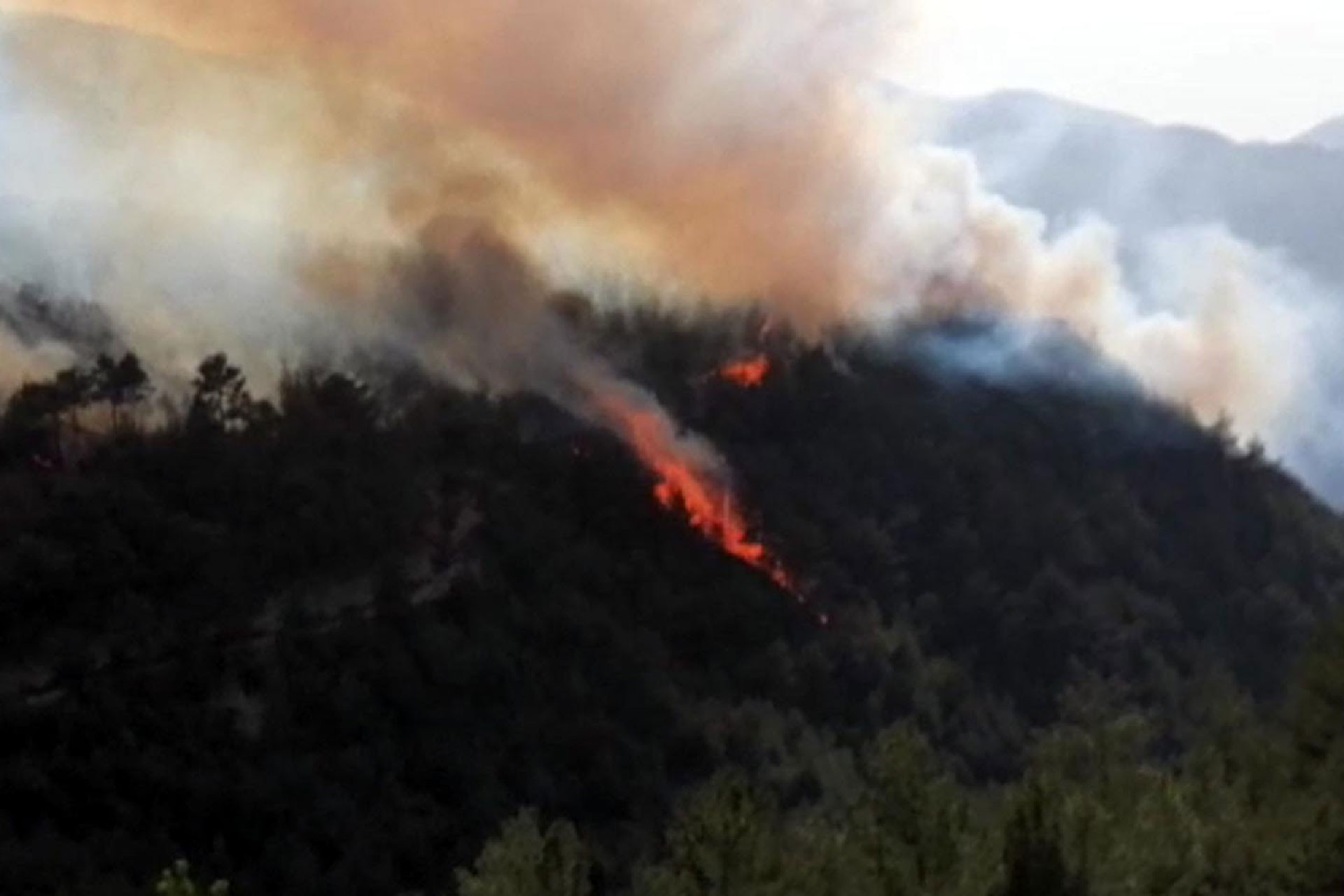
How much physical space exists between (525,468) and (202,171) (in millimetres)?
28563

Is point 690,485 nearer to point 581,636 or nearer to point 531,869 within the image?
point 581,636

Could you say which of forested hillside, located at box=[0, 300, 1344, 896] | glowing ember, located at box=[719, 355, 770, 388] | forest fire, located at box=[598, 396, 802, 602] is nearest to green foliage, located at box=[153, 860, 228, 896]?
forested hillside, located at box=[0, 300, 1344, 896]

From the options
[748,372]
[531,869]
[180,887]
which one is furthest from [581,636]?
[180,887]

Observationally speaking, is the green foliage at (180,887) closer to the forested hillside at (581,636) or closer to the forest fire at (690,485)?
the forested hillside at (581,636)

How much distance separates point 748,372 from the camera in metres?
128

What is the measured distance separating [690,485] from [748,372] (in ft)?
48.4

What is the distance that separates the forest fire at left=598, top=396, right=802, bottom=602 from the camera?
114062mm

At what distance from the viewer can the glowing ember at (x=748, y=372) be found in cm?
12719

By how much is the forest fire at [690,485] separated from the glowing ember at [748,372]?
9.39 m

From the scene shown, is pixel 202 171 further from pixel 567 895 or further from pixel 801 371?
pixel 567 895

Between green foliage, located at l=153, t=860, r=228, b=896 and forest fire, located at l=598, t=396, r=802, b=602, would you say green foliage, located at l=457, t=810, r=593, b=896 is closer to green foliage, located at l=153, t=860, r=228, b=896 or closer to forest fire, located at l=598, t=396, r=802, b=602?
green foliage, located at l=153, t=860, r=228, b=896

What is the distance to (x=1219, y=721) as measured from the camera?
58.9m

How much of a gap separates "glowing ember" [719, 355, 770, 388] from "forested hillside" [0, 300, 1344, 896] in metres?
0.25

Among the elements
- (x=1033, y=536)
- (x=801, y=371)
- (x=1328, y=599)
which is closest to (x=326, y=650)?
(x=801, y=371)
